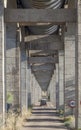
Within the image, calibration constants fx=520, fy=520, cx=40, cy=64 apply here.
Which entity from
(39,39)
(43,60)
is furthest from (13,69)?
(43,60)

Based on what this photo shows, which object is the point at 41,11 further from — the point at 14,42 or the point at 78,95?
the point at 14,42

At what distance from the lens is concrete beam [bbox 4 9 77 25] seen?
103ft

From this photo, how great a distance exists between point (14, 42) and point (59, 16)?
46.3ft

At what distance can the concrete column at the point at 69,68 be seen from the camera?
44094mm

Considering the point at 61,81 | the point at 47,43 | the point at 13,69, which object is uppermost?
the point at 47,43

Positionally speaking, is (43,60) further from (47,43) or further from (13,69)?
(13,69)

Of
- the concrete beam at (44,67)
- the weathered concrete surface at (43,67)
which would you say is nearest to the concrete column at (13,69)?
the concrete beam at (44,67)

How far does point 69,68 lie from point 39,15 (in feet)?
47.0

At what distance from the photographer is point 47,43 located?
55.5 m

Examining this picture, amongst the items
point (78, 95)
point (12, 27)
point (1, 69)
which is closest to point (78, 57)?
point (78, 95)

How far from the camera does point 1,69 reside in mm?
30297

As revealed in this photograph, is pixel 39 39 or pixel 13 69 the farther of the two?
pixel 39 39

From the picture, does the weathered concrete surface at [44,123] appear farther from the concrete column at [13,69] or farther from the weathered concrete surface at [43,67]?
the weathered concrete surface at [43,67]

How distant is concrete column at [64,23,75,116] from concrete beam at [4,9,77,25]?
1151 centimetres
